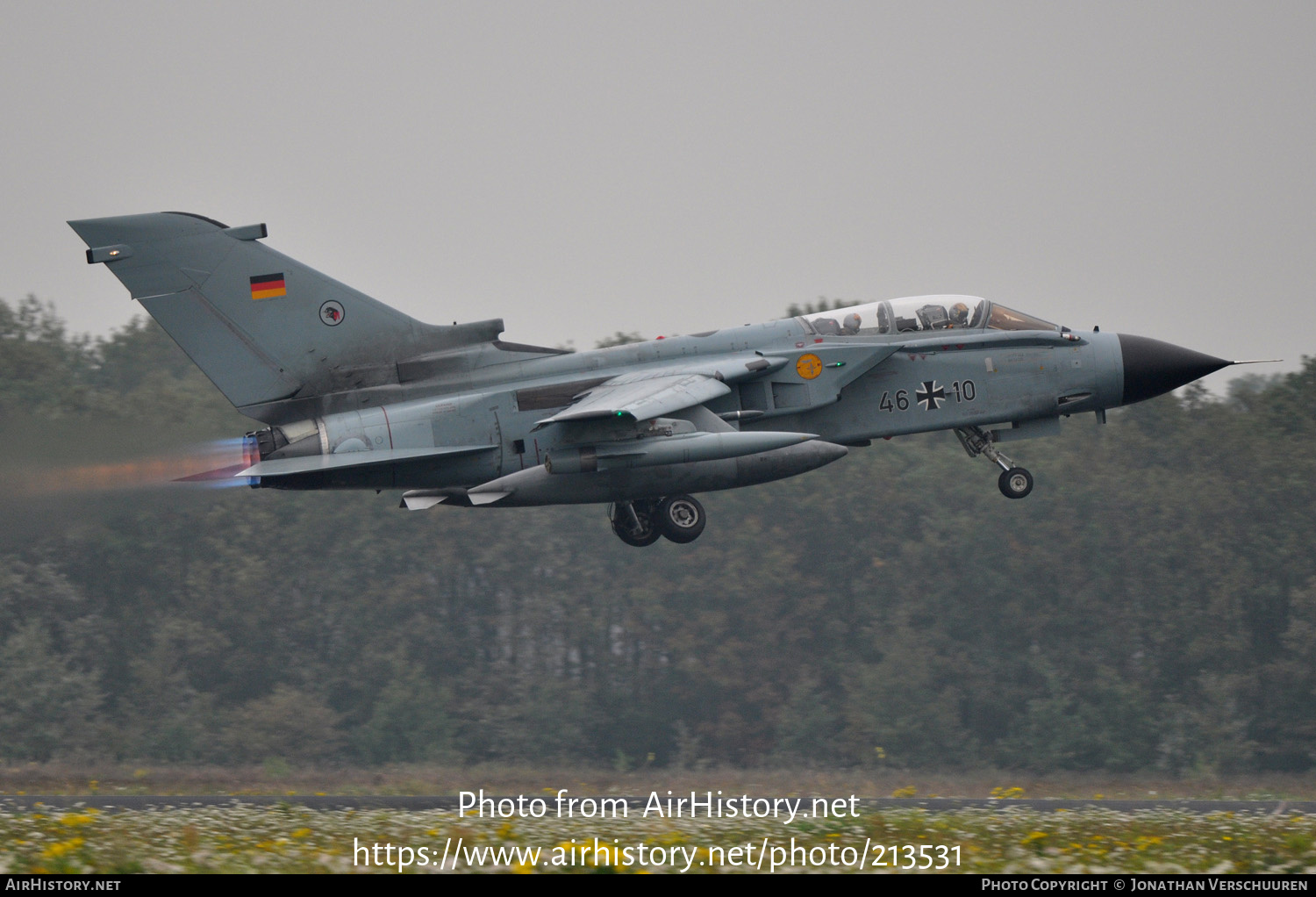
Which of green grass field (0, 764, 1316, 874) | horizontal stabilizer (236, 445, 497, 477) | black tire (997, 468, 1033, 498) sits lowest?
green grass field (0, 764, 1316, 874)

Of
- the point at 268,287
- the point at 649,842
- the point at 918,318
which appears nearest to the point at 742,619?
the point at 918,318

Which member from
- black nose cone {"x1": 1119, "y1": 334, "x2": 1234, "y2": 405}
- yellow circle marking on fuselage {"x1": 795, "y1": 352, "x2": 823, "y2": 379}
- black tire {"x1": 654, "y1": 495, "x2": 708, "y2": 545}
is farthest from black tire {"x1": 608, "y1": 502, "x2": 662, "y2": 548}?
black nose cone {"x1": 1119, "y1": 334, "x2": 1234, "y2": 405}

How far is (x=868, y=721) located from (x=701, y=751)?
6.00 metres

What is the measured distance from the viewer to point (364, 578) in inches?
2093

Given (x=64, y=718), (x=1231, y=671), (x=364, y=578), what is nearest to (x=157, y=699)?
(x=64, y=718)

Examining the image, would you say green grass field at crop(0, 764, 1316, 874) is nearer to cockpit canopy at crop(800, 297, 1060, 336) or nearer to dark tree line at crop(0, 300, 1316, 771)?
cockpit canopy at crop(800, 297, 1060, 336)

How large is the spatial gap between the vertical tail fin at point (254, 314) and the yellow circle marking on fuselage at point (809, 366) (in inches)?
170

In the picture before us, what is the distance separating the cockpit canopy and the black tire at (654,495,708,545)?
296 cm

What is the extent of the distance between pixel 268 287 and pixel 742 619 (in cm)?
3528

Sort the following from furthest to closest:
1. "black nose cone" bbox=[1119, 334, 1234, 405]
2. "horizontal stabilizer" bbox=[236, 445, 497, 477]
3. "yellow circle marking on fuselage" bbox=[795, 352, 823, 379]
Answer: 1. "black nose cone" bbox=[1119, 334, 1234, 405]
2. "yellow circle marking on fuselage" bbox=[795, 352, 823, 379]
3. "horizontal stabilizer" bbox=[236, 445, 497, 477]

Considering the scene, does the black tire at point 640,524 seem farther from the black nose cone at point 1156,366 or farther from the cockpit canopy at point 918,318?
the black nose cone at point 1156,366

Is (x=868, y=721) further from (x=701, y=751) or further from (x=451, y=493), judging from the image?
(x=451, y=493)

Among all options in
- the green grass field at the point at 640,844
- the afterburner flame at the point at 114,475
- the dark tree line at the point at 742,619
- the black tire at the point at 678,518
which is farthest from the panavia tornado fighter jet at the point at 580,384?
the dark tree line at the point at 742,619

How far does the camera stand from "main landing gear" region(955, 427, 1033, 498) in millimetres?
19859
